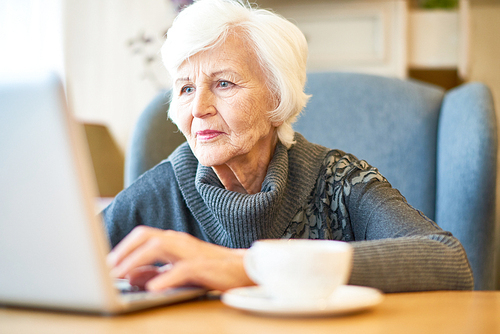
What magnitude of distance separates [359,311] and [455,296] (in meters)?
0.21

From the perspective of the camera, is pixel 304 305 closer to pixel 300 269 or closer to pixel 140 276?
pixel 300 269

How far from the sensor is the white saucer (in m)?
0.47

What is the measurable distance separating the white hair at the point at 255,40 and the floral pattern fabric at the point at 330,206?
0.16 m

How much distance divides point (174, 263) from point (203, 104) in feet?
2.07

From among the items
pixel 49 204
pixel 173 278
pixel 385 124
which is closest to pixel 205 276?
pixel 173 278

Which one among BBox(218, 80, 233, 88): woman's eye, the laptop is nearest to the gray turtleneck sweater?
BBox(218, 80, 233, 88): woman's eye

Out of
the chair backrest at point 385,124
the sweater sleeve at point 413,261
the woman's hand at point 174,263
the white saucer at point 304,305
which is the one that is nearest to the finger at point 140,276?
the woman's hand at point 174,263

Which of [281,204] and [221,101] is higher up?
[221,101]

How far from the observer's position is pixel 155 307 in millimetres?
524

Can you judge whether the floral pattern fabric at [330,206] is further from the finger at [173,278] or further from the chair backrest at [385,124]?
the finger at [173,278]

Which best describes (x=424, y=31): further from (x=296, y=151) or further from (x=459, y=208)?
(x=296, y=151)

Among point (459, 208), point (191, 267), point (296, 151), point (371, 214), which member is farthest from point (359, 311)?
point (459, 208)

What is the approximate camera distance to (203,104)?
118 centimetres

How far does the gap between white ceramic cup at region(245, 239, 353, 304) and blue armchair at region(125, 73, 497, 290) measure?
108 centimetres
